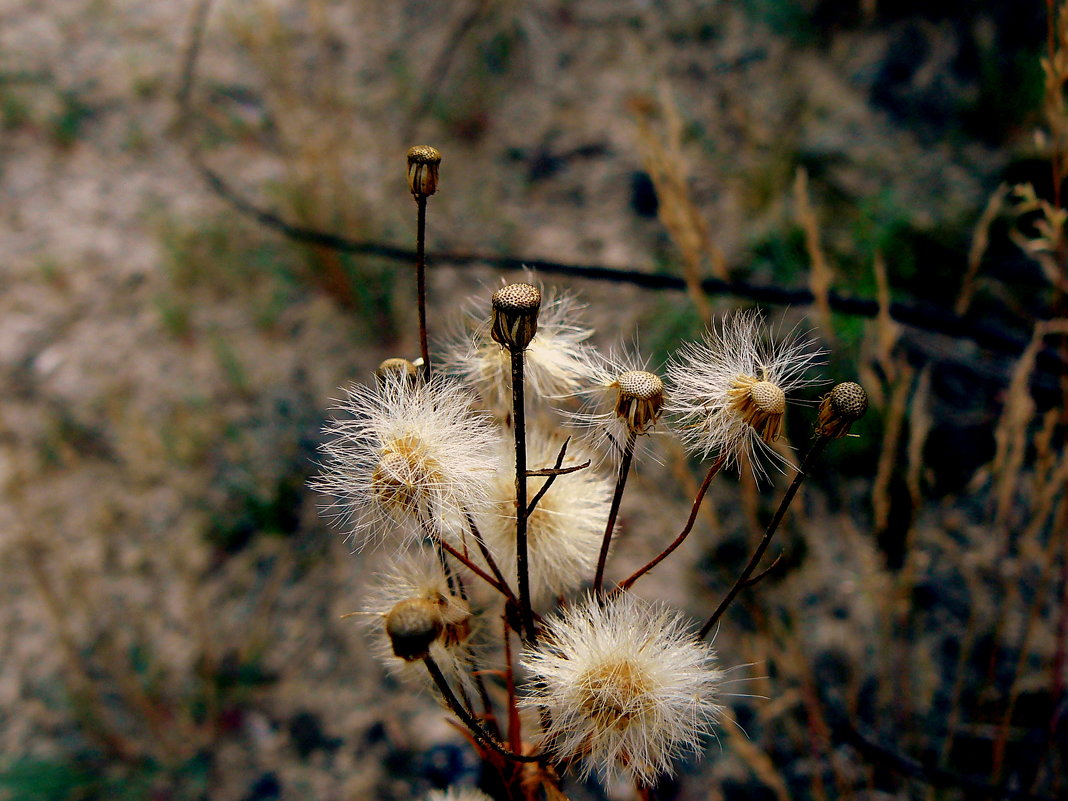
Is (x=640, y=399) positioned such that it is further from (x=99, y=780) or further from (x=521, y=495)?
(x=99, y=780)

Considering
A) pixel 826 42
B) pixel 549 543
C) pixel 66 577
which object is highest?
pixel 826 42

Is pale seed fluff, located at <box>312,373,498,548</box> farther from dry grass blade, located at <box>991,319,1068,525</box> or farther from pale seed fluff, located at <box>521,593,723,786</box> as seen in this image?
dry grass blade, located at <box>991,319,1068,525</box>

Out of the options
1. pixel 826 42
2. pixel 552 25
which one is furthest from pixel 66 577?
pixel 826 42

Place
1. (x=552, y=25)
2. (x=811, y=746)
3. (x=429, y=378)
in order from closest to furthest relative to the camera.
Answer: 1. (x=429, y=378)
2. (x=811, y=746)
3. (x=552, y=25)

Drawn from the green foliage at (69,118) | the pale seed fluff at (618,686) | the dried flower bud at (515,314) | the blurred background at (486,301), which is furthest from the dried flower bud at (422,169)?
the green foliage at (69,118)

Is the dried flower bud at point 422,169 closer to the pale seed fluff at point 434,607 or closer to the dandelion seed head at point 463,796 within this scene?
the pale seed fluff at point 434,607

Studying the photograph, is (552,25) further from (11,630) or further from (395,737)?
(11,630)
